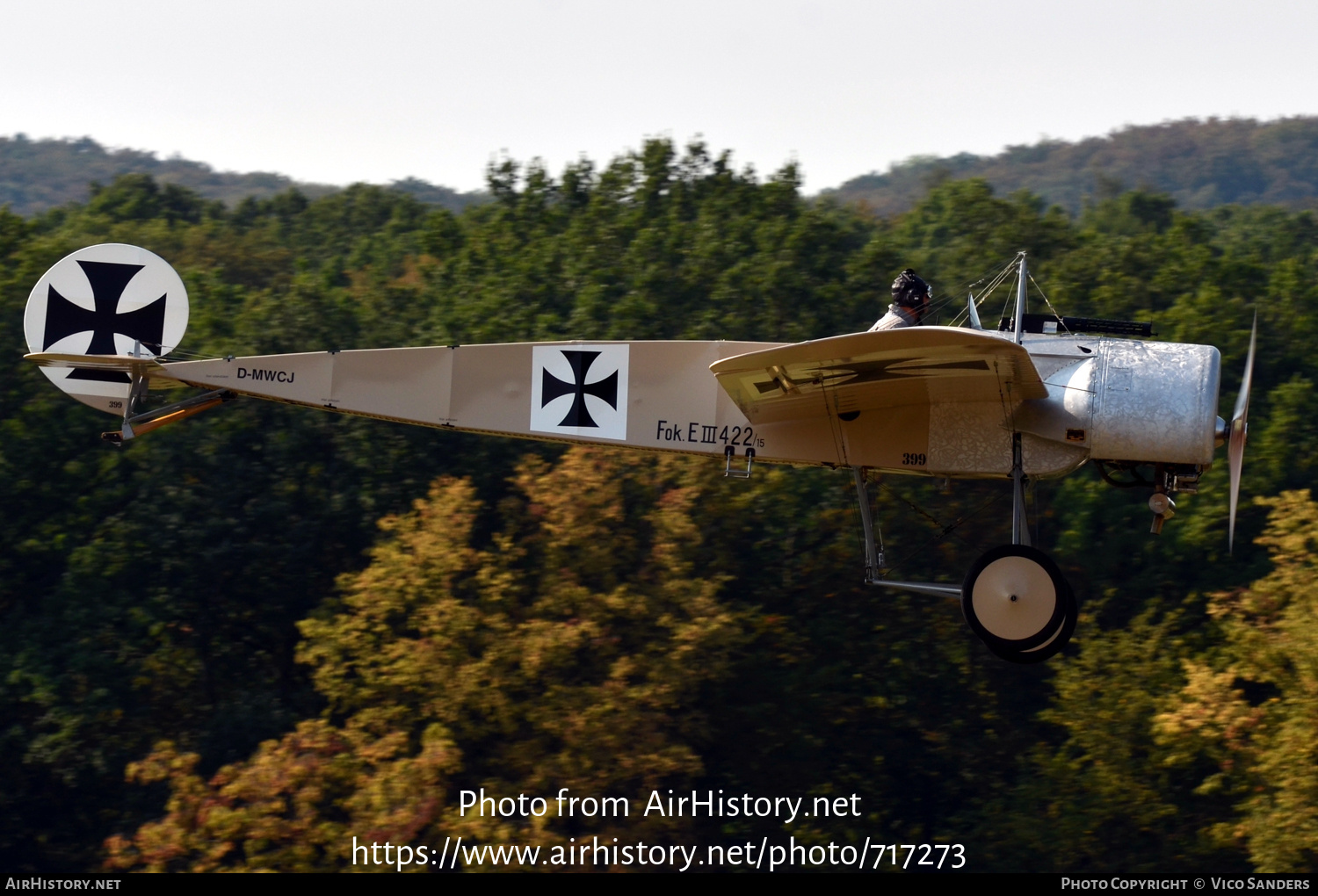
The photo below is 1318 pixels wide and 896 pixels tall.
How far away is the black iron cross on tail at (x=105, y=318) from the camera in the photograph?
1014 cm

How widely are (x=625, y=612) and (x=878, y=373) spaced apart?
36.3 feet

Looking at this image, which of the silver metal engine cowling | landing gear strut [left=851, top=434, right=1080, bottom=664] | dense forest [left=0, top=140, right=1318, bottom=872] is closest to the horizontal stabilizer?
landing gear strut [left=851, top=434, right=1080, bottom=664]

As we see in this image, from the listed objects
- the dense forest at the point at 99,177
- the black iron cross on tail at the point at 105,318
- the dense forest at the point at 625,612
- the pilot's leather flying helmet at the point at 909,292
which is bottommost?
the dense forest at the point at 625,612

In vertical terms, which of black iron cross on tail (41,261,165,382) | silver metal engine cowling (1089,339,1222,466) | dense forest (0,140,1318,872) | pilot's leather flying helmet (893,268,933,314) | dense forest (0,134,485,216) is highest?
dense forest (0,134,485,216)

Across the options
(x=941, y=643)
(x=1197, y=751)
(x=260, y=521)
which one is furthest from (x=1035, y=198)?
(x=260, y=521)

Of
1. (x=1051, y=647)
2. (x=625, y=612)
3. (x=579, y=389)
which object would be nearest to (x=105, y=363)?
(x=579, y=389)

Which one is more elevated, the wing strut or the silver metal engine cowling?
the silver metal engine cowling

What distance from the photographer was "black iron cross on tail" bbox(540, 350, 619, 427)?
1012 centimetres

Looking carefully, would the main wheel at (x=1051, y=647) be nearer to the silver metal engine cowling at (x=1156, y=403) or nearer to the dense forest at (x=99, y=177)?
the silver metal engine cowling at (x=1156, y=403)

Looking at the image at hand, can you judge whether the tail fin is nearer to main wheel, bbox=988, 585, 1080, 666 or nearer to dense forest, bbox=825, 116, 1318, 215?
main wheel, bbox=988, 585, 1080, 666

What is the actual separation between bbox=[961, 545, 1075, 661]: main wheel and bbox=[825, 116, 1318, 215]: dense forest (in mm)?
71058

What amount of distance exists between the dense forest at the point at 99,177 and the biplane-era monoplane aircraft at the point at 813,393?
77523 millimetres

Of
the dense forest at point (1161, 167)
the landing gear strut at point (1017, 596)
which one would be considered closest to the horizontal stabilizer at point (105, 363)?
the landing gear strut at point (1017, 596)

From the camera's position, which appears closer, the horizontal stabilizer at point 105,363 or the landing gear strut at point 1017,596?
the landing gear strut at point 1017,596
